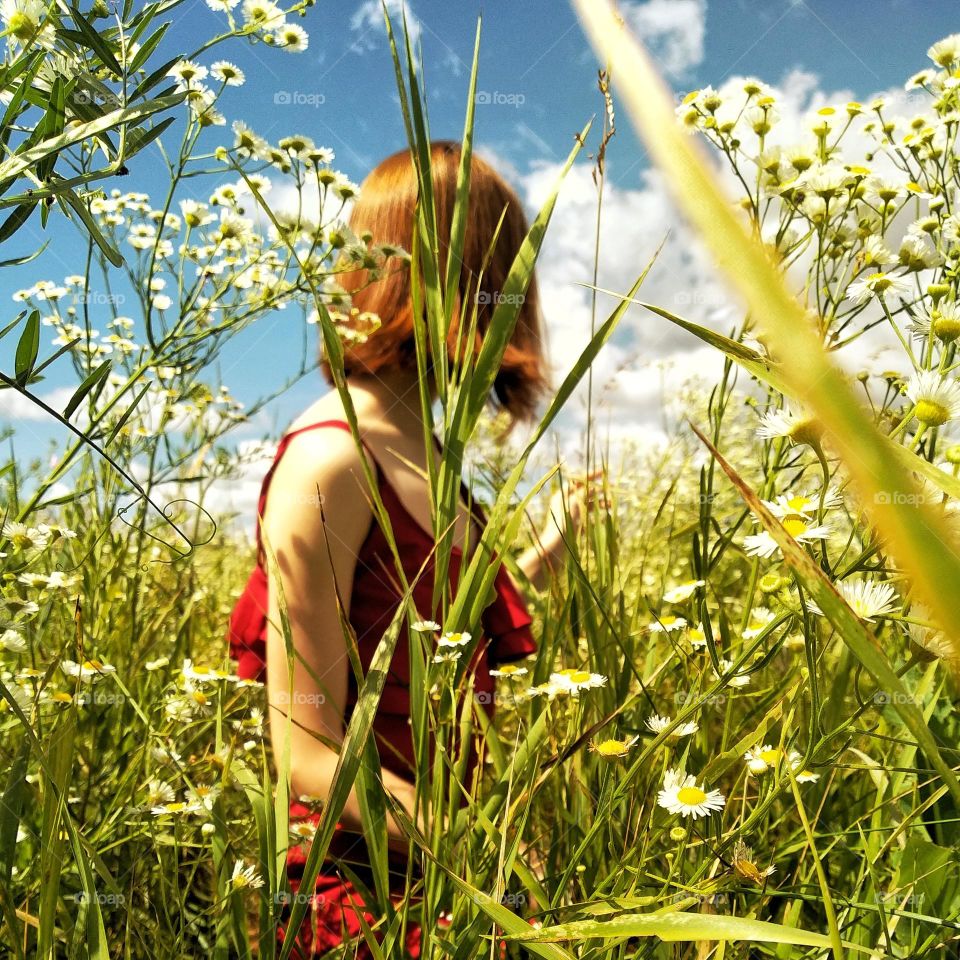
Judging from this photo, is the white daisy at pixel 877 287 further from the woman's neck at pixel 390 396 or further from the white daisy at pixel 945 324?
the woman's neck at pixel 390 396

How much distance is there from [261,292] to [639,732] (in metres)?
0.66

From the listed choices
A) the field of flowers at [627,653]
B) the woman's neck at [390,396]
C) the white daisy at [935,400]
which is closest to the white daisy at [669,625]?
the field of flowers at [627,653]

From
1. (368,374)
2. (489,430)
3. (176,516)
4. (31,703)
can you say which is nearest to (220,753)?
(31,703)

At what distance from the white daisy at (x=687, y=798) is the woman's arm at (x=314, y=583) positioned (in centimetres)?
59

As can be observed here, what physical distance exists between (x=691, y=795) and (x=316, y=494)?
0.72m

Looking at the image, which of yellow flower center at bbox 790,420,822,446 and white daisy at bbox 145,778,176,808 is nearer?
yellow flower center at bbox 790,420,822,446

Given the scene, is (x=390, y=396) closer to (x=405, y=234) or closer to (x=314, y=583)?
(x=405, y=234)

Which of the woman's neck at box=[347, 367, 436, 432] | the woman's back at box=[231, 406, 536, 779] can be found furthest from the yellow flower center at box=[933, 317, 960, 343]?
the woman's neck at box=[347, 367, 436, 432]

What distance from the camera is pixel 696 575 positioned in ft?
2.15

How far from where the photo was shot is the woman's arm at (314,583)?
3.47 feet

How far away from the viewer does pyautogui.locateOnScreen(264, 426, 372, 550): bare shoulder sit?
109 cm

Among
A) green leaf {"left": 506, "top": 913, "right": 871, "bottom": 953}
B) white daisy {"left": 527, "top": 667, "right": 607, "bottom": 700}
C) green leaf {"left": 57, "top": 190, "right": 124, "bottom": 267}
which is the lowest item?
green leaf {"left": 506, "top": 913, "right": 871, "bottom": 953}

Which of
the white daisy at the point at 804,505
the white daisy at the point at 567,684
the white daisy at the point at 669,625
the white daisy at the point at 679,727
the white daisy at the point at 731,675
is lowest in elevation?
the white daisy at the point at 679,727

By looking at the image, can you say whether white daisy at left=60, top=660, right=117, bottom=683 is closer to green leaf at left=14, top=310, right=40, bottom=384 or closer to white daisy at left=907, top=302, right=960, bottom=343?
green leaf at left=14, top=310, right=40, bottom=384
